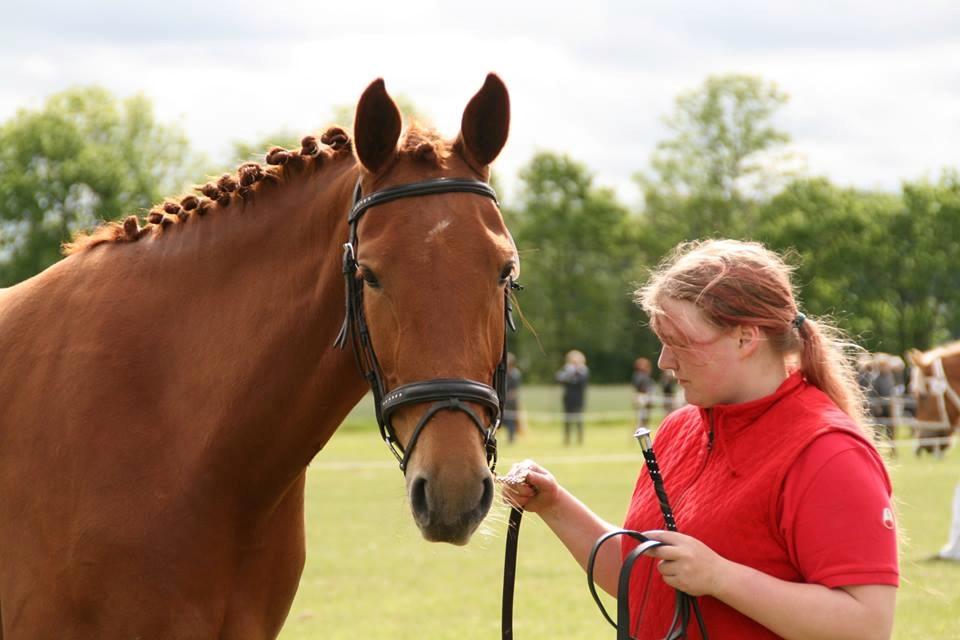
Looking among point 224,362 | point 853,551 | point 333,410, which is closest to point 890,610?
point 853,551

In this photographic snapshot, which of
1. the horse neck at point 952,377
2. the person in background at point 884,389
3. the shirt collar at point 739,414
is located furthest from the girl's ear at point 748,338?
the person in background at point 884,389

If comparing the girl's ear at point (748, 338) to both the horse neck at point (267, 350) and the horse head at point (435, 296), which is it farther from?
the horse neck at point (267, 350)

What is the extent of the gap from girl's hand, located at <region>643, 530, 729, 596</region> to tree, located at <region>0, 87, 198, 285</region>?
46554 mm

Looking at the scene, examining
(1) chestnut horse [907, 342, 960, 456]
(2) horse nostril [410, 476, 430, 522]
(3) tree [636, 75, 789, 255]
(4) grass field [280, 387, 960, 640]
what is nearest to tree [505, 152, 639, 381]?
(3) tree [636, 75, 789, 255]

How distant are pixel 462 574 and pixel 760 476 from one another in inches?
336

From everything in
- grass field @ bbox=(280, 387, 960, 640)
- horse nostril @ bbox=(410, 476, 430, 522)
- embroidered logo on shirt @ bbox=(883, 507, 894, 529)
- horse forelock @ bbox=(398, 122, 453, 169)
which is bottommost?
grass field @ bbox=(280, 387, 960, 640)

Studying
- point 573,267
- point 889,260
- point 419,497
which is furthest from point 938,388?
point 573,267

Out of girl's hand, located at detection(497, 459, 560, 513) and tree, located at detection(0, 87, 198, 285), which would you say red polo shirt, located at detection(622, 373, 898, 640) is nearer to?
girl's hand, located at detection(497, 459, 560, 513)

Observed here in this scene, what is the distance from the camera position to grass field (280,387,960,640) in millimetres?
8312

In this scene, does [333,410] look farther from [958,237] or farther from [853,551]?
[958,237]

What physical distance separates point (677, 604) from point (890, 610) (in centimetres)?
50

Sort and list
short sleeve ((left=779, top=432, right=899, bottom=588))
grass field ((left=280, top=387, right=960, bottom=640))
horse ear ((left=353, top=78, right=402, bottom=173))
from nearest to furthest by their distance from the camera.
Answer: short sleeve ((left=779, top=432, right=899, bottom=588))
horse ear ((left=353, top=78, right=402, bottom=173))
grass field ((left=280, top=387, right=960, bottom=640))

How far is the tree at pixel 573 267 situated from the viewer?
60.0 metres

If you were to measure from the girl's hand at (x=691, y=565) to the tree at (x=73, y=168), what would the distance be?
4655cm
